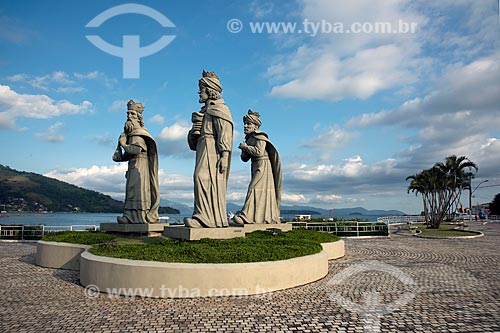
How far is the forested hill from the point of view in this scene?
315ft

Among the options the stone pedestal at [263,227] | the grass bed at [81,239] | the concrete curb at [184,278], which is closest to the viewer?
the concrete curb at [184,278]

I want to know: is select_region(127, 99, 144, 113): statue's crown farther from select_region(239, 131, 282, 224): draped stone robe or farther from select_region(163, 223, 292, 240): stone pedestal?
select_region(163, 223, 292, 240): stone pedestal

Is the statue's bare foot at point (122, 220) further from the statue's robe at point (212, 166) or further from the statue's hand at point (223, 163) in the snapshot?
Result: the statue's hand at point (223, 163)

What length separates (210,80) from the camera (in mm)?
10070

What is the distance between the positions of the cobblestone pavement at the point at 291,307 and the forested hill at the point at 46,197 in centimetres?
8961

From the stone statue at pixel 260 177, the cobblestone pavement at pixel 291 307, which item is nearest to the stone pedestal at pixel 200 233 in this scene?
the cobblestone pavement at pixel 291 307

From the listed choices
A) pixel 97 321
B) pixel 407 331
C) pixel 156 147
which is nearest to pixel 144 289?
pixel 97 321

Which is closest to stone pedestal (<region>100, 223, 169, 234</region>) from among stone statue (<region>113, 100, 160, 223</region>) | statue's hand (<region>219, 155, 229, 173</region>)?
stone statue (<region>113, 100, 160, 223</region>)

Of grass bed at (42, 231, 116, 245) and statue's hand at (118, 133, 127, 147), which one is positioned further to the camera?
statue's hand at (118, 133, 127, 147)

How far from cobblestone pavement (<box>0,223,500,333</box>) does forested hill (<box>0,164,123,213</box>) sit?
89615 millimetres

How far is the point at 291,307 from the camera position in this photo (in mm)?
6027

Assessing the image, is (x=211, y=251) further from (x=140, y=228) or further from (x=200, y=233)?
(x=140, y=228)

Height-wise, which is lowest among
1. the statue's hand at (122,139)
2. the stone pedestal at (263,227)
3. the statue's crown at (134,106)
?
the stone pedestal at (263,227)

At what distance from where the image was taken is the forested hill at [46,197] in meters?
96.1
